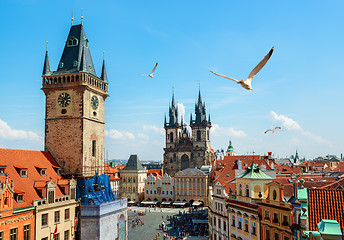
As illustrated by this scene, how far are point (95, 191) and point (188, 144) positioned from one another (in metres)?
96.1

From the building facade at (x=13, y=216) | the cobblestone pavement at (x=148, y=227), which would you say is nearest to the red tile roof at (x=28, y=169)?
the building facade at (x=13, y=216)

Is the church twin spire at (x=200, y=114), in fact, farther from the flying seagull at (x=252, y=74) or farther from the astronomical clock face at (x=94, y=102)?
the flying seagull at (x=252, y=74)

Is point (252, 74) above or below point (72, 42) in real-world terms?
below

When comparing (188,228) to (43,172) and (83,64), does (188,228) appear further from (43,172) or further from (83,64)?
(83,64)

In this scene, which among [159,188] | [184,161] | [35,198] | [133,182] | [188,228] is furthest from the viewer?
[184,161]

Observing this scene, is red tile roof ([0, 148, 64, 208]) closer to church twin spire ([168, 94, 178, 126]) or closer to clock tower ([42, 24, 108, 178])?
clock tower ([42, 24, 108, 178])

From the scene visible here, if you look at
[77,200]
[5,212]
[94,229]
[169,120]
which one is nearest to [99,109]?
[77,200]

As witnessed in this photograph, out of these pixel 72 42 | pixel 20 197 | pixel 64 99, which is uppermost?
pixel 72 42

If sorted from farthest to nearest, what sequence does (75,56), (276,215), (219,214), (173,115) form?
(173,115), (75,56), (219,214), (276,215)

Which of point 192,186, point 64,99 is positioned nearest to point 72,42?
point 64,99

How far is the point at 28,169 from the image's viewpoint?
35031 mm

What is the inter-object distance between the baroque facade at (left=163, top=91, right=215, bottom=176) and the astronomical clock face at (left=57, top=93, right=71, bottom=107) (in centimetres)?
9241

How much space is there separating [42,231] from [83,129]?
1402cm

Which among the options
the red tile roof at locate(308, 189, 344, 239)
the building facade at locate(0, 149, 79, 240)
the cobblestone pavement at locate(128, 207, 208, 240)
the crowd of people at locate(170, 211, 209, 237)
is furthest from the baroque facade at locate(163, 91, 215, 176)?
the red tile roof at locate(308, 189, 344, 239)
